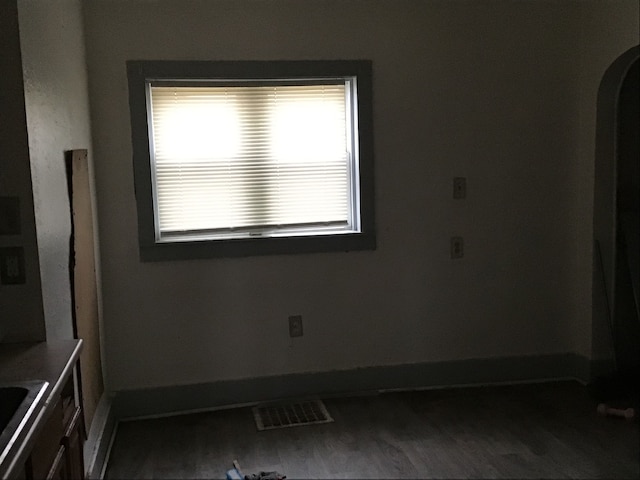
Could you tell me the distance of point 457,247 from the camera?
3818mm

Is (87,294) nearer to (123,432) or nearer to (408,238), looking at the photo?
(123,432)

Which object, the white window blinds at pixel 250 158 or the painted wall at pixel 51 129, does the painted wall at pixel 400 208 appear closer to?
the white window blinds at pixel 250 158

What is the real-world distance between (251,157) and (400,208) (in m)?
0.90

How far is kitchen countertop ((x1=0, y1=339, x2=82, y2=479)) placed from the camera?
4.25 feet

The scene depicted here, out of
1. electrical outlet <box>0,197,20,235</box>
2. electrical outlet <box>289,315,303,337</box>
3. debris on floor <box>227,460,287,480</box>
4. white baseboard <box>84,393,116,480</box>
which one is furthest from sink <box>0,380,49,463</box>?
electrical outlet <box>289,315,303,337</box>

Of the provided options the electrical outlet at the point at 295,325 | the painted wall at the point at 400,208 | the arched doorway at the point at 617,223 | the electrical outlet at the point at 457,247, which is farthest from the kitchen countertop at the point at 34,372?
the arched doorway at the point at 617,223

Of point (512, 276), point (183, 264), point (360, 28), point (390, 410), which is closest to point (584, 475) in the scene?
point (390, 410)

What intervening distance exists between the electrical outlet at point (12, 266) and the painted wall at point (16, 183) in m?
0.01

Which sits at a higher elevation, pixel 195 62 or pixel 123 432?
pixel 195 62

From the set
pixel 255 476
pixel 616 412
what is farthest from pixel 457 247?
pixel 255 476

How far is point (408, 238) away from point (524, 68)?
1.19 meters

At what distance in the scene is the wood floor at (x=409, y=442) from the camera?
290cm

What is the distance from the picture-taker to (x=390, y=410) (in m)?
3.56

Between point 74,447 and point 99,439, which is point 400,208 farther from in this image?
point 74,447
